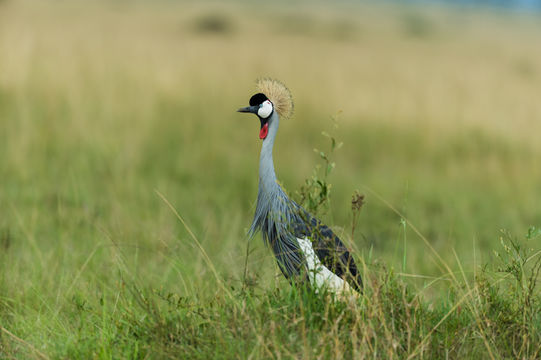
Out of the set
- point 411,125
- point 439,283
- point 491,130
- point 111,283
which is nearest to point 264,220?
point 111,283

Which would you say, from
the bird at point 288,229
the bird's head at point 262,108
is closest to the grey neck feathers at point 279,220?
the bird at point 288,229

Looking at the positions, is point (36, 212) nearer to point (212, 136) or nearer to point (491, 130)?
point (212, 136)

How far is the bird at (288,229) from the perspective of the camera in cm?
249

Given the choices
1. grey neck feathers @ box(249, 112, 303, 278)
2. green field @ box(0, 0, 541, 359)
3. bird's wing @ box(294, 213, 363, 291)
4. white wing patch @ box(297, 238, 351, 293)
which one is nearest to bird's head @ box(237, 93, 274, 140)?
grey neck feathers @ box(249, 112, 303, 278)

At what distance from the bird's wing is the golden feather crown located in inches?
17.5

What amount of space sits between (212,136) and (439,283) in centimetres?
356

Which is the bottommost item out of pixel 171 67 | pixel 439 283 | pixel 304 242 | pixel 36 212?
pixel 439 283

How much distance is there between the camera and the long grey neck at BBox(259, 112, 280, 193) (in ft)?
8.20

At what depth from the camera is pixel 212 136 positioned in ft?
24.5

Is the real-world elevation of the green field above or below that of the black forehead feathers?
below

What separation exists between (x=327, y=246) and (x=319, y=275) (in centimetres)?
13

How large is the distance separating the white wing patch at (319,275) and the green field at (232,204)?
73mm

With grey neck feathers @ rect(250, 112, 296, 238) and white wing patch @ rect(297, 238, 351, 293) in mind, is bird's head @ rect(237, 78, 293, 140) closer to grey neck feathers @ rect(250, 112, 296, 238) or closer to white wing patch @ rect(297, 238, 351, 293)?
grey neck feathers @ rect(250, 112, 296, 238)

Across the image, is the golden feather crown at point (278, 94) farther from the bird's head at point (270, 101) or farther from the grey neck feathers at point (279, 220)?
the grey neck feathers at point (279, 220)
